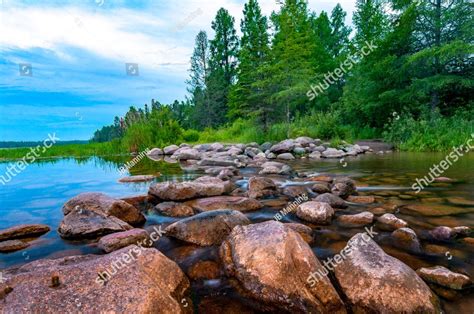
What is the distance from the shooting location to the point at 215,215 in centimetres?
339

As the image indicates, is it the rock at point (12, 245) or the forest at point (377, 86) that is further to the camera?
the forest at point (377, 86)

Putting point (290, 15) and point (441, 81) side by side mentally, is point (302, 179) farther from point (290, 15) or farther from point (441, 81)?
point (290, 15)

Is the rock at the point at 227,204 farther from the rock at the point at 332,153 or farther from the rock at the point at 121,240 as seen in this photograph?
the rock at the point at 332,153

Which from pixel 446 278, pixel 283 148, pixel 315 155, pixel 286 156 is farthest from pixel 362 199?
pixel 283 148

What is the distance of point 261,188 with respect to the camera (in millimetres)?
5234

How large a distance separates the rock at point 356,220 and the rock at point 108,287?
223 centimetres

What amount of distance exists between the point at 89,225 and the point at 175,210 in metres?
1.15

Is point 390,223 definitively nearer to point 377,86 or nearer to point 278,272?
point 278,272

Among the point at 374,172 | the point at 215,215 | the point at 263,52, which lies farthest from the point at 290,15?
the point at 215,215

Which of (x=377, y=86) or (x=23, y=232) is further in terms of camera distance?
(x=377, y=86)

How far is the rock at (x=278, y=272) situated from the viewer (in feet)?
6.91

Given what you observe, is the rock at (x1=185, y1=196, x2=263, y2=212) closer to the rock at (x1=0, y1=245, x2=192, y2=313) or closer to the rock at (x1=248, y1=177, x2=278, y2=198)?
the rock at (x1=248, y1=177, x2=278, y2=198)

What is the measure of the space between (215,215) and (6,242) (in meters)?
2.39

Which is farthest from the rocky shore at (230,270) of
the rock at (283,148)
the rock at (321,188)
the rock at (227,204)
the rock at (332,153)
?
the rock at (283,148)
